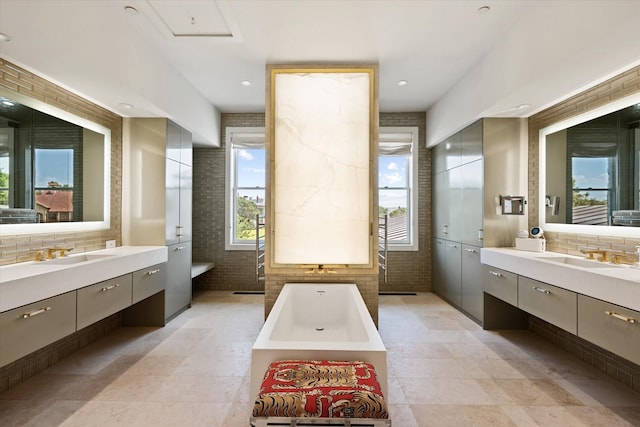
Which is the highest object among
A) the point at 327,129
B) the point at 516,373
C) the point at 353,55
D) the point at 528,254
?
the point at 353,55

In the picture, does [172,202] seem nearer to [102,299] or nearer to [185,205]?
[185,205]

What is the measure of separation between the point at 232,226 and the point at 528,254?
4147mm

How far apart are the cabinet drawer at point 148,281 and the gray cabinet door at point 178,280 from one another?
15cm

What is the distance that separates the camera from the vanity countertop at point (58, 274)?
1.88m

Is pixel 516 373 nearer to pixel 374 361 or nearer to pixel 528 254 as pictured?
pixel 528 254

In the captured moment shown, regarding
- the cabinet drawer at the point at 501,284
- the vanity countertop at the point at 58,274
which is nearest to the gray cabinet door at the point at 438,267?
the cabinet drawer at the point at 501,284

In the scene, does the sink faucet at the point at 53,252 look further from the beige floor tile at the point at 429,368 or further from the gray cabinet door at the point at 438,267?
the gray cabinet door at the point at 438,267

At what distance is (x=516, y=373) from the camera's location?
267cm

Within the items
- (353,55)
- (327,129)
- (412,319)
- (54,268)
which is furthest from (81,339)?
(353,55)

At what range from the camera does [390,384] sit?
249cm

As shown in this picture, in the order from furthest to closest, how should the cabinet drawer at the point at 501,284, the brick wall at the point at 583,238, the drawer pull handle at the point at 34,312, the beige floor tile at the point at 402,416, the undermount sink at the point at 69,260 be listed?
the cabinet drawer at the point at 501,284, the undermount sink at the point at 69,260, the brick wall at the point at 583,238, the beige floor tile at the point at 402,416, the drawer pull handle at the point at 34,312

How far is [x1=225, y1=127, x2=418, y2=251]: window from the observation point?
5.30 m

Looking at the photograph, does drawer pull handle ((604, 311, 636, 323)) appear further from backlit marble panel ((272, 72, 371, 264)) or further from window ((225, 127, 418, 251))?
window ((225, 127, 418, 251))

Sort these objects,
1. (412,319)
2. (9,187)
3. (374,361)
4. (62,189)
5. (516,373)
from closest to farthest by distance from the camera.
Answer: (374,361), (9,187), (516,373), (62,189), (412,319)
